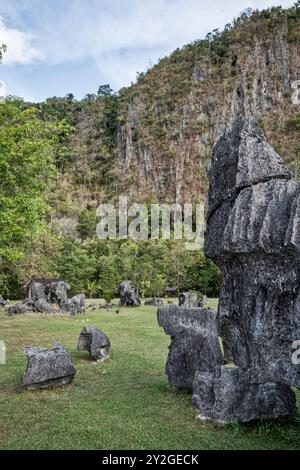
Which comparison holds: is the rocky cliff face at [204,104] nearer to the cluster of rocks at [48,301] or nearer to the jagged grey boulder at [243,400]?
the cluster of rocks at [48,301]

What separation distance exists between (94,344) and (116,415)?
4.69 metres

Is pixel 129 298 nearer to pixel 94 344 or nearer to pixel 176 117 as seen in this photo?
pixel 94 344

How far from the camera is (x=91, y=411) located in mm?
8023

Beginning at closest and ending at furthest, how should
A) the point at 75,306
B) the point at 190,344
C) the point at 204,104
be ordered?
the point at 190,344
the point at 75,306
the point at 204,104

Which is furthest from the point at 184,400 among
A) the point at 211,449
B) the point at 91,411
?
the point at 211,449

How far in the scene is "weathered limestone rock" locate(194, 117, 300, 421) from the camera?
5.68 meters

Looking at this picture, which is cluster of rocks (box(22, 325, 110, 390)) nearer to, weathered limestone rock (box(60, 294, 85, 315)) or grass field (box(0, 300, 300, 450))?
grass field (box(0, 300, 300, 450))

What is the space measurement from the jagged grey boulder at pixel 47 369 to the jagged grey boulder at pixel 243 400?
334 cm

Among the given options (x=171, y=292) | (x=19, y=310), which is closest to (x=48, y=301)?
(x=19, y=310)

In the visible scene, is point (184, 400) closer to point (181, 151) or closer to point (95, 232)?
point (95, 232)

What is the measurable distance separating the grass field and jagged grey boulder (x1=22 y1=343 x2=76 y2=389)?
0.19 m

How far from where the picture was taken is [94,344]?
12.4 metres

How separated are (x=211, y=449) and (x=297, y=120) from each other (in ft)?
267

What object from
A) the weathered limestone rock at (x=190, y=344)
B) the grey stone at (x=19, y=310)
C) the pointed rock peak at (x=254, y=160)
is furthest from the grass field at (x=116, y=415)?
the grey stone at (x=19, y=310)
